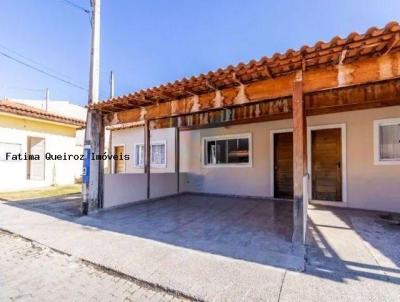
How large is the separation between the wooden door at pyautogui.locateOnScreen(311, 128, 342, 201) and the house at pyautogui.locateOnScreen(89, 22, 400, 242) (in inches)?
1.1

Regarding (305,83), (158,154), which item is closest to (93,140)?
(158,154)

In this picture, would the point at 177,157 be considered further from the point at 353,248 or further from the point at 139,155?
the point at 353,248

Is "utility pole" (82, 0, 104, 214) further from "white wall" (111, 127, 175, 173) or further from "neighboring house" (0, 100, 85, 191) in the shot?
"neighboring house" (0, 100, 85, 191)

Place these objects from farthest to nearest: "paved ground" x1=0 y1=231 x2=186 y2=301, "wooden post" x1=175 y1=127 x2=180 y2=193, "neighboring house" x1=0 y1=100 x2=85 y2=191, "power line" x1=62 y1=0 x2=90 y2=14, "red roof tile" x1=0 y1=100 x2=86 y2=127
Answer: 1. "neighboring house" x1=0 y1=100 x2=85 y2=191
2. "wooden post" x1=175 y1=127 x2=180 y2=193
3. "red roof tile" x1=0 y1=100 x2=86 y2=127
4. "power line" x1=62 y1=0 x2=90 y2=14
5. "paved ground" x1=0 y1=231 x2=186 y2=301

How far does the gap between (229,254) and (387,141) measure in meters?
5.77

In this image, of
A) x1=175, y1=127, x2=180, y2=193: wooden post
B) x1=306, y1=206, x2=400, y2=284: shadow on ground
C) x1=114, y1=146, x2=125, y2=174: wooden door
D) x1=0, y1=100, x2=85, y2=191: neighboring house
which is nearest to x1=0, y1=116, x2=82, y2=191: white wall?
x1=0, y1=100, x2=85, y2=191: neighboring house

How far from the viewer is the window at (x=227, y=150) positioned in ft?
29.6

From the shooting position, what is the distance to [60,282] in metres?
3.01

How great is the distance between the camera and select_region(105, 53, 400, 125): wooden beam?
12.1 ft

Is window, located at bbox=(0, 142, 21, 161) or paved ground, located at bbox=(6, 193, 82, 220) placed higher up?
window, located at bbox=(0, 142, 21, 161)

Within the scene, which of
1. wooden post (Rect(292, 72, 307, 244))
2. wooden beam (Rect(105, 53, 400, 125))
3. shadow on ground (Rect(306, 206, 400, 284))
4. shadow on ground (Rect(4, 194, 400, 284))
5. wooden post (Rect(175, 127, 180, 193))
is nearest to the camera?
shadow on ground (Rect(306, 206, 400, 284))

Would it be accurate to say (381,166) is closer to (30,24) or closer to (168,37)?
(168,37)

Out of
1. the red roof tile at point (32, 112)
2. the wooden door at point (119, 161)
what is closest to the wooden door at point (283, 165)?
the wooden door at point (119, 161)

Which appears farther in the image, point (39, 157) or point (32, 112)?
point (39, 157)
